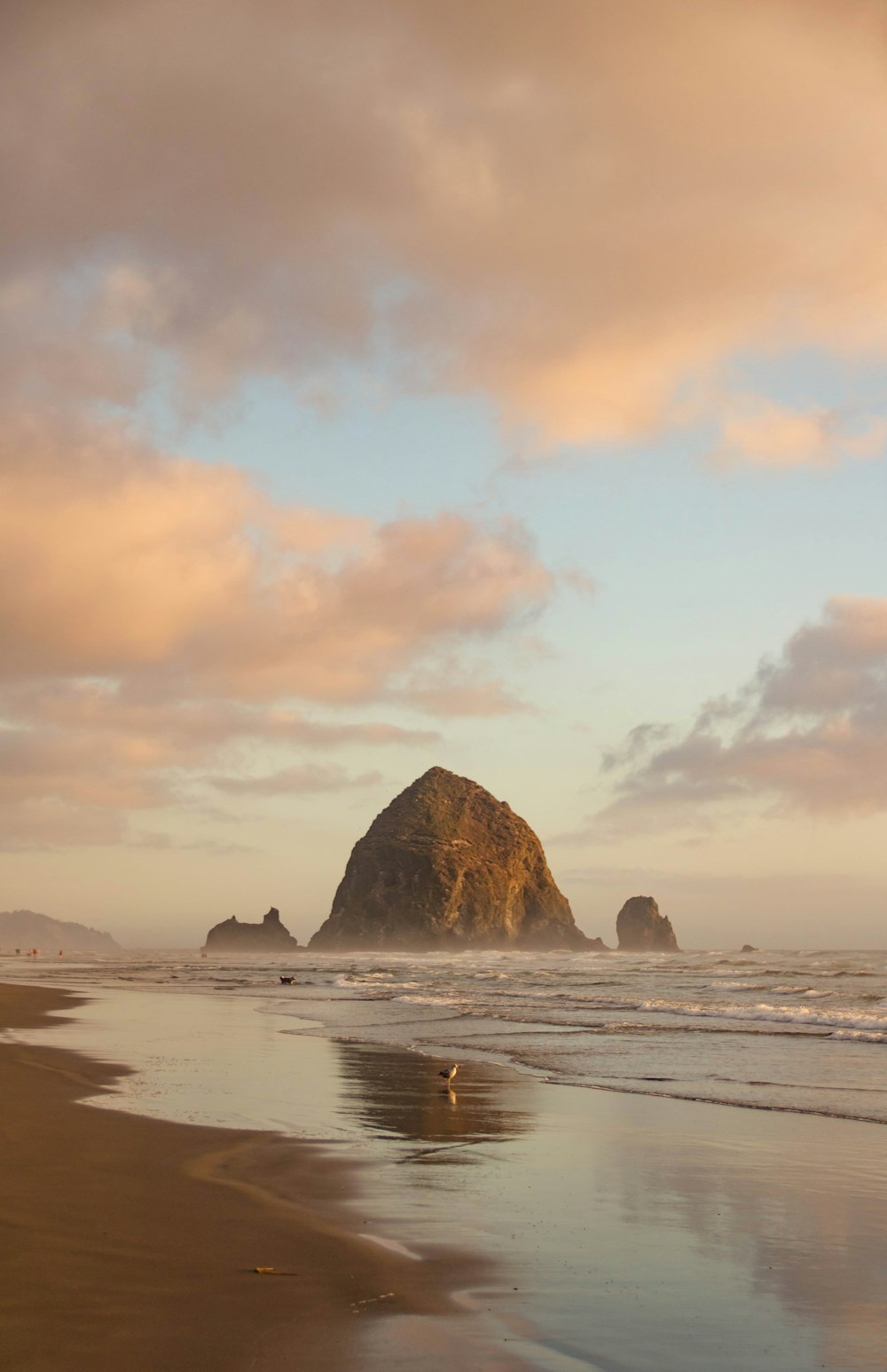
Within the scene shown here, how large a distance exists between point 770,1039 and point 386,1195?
58.2 ft

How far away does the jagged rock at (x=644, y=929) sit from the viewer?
156250mm

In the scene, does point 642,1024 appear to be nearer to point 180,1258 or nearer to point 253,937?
point 180,1258

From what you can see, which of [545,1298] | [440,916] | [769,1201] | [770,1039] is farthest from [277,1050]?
[440,916]

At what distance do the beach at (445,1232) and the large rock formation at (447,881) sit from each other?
438 feet

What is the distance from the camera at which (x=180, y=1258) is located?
7051 mm

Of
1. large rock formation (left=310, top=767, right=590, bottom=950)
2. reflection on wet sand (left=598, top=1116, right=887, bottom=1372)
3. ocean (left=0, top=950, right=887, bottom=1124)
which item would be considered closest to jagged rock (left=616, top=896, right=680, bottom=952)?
large rock formation (left=310, top=767, right=590, bottom=950)

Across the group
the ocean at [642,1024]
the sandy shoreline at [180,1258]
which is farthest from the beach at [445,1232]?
the ocean at [642,1024]

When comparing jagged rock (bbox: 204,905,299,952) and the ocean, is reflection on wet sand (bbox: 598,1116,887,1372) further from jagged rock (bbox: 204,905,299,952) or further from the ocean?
jagged rock (bbox: 204,905,299,952)

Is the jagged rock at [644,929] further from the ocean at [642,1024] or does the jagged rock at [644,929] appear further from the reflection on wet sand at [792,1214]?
the reflection on wet sand at [792,1214]

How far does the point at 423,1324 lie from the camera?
5.98m

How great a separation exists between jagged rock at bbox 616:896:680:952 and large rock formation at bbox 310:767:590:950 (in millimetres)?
8372

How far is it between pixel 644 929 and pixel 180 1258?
15687cm

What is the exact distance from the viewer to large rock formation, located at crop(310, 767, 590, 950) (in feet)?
484

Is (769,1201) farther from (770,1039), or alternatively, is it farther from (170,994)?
(170,994)
